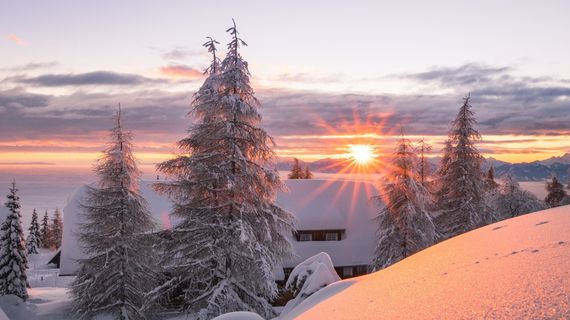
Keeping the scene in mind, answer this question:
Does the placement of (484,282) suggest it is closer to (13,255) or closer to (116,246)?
(116,246)

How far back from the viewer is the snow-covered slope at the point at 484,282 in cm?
381

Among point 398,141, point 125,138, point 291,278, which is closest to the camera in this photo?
point 291,278

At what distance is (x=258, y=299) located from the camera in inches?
623

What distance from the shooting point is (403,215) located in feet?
84.9

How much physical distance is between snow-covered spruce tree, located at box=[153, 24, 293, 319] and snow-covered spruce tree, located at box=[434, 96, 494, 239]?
16.5m

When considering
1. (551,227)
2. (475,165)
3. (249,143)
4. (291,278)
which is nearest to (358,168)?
(475,165)

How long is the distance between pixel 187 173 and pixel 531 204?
49.8 meters

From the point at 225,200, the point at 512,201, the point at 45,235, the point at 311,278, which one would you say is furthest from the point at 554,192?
the point at 45,235

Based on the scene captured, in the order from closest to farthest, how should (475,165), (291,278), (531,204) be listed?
(291,278), (475,165), (531,204)

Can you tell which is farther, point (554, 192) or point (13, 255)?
point (554, 192)

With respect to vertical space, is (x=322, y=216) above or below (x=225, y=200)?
below

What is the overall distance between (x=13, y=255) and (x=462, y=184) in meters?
30.9

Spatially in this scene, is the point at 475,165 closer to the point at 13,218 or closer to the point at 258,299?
the point at 258,299

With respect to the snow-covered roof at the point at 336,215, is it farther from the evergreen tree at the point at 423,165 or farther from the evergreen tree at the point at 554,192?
the evergreen tree at the point at 554,192
